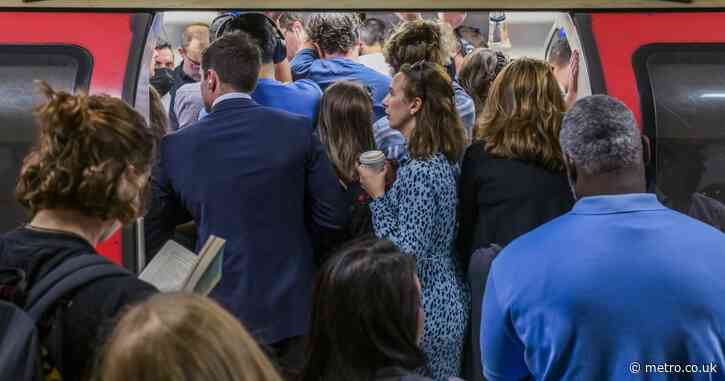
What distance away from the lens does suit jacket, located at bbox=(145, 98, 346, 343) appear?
303cm

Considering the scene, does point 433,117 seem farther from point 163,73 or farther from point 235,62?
point 163,73

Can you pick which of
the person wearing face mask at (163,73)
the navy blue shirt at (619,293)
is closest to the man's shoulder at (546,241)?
the navy blue shirt at (619,293)

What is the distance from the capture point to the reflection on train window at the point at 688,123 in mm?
3734

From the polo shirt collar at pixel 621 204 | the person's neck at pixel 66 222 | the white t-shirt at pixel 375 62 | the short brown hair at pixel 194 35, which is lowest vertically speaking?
the short brown hair at pixel 194 35

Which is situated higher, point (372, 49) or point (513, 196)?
point (372, 49)

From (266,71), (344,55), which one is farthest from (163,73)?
(266,71)

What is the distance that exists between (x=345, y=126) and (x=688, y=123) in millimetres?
1318

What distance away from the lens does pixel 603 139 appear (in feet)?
7.44

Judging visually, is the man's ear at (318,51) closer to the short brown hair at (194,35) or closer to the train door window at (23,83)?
the train door window at (23,83)

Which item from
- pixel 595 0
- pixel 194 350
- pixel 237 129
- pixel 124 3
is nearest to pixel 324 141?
pixel 237 129

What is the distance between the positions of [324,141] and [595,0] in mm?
1153

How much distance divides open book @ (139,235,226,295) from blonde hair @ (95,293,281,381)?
74 cm

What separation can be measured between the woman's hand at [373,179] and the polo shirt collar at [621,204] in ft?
3.79

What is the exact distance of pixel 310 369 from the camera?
2.00 m
